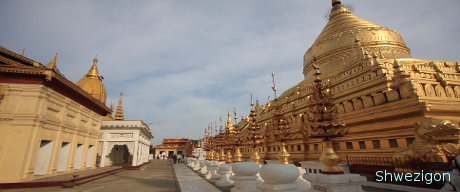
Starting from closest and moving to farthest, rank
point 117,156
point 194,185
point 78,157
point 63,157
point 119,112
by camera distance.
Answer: point 194,185 < point 63,157 < point 78,157 < point 117,156 < point 119,112

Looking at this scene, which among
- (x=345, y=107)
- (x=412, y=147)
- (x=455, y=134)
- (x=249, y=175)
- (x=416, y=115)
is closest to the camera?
(x=249, y=175)

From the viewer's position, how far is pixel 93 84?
34.2 metres

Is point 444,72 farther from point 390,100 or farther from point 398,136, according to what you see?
point 398,136

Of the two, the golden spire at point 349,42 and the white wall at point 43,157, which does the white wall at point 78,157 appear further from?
the golden spire at point 349,42

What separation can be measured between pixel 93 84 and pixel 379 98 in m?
37.5

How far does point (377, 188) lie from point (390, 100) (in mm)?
6128

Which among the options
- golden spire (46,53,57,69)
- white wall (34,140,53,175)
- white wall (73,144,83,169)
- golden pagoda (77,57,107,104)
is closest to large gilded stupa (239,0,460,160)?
golden spire (46,53,57,69)

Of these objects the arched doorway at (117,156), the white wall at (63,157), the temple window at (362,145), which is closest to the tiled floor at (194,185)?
the temple window at (362,145)

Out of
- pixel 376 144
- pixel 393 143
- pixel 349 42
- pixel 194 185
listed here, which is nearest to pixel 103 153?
pixel 194 185

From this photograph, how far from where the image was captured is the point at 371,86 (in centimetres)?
1420

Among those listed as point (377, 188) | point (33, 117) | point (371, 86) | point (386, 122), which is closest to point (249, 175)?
point (377, 188)

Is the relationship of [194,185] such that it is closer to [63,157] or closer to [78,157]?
[63,157]

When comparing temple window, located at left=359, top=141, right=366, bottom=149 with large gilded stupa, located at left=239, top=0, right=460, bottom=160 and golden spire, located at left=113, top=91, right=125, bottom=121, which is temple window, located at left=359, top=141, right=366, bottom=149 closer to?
large gilded stupa, located at left=239, top=0, right=460, bottom=160

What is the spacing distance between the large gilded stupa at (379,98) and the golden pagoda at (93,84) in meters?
27.2
